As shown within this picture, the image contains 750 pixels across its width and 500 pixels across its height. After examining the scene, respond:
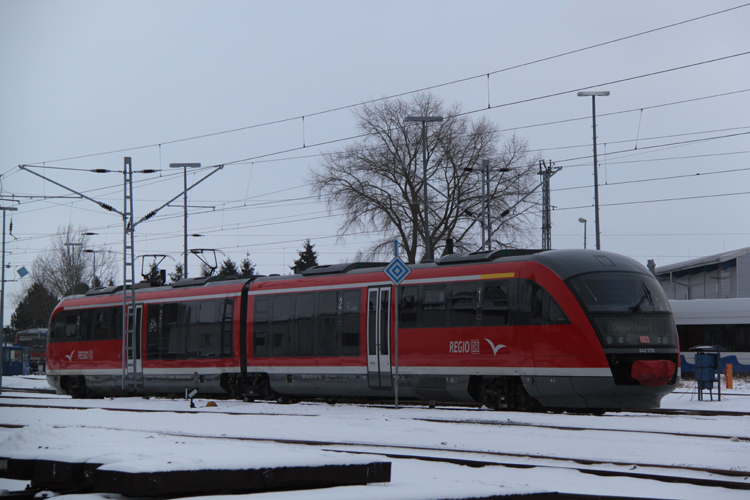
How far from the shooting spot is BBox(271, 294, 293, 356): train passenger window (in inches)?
883

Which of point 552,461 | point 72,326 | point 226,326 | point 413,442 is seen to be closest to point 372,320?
point 226,326

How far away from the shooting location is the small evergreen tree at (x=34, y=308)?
93944 millimetres

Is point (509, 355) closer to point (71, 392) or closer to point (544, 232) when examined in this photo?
point (71, 392)

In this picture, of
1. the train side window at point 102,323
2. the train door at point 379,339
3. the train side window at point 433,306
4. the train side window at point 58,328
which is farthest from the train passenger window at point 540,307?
the train side window at point 58,328

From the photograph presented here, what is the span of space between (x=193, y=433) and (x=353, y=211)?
38287 mm

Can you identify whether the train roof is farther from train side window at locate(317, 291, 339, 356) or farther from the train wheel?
the train wheel

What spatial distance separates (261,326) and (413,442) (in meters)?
10.8

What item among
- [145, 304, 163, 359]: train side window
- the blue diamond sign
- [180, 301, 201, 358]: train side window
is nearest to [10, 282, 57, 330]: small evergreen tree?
[145, 304, 163, 359]: train side window

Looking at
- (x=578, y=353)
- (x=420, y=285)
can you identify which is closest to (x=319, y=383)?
(x=420, y=285)

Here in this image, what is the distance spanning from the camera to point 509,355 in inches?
695

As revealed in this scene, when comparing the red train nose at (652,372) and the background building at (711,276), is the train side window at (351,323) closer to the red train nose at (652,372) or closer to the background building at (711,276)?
the red train nose at (652,372)

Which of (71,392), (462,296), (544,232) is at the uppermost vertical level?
(544,232)

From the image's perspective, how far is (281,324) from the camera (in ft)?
74.0

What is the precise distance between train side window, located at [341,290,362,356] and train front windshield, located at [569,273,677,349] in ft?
18.1
